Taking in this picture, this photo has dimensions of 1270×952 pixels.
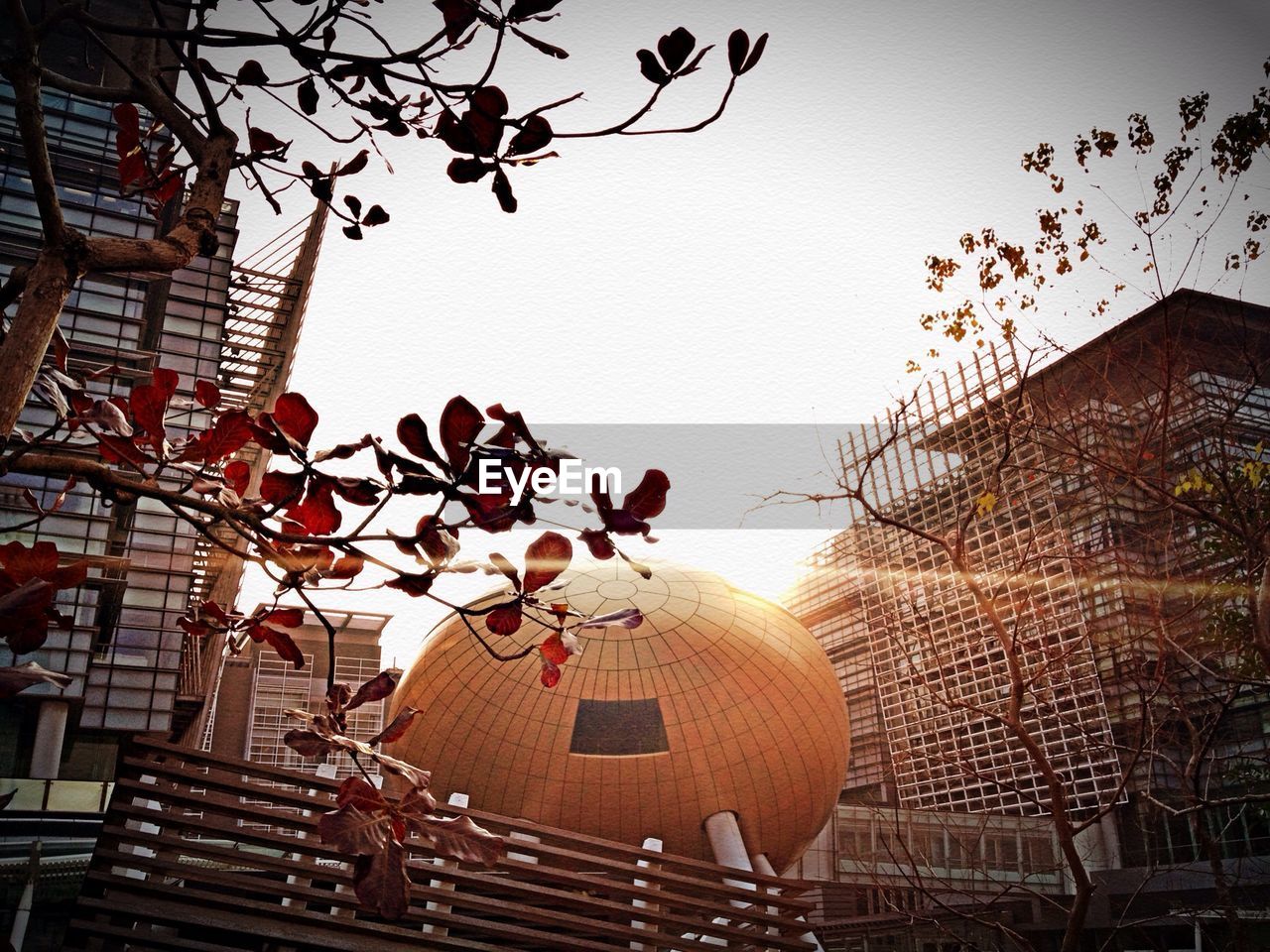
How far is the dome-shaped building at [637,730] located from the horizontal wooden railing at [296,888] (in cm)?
436

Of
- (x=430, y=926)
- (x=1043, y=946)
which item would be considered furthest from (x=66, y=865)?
(x=1043, y=946)

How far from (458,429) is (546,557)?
0.31m

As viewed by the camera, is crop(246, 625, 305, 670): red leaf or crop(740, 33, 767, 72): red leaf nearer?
crop(740, 33, 767, 72): red leaf

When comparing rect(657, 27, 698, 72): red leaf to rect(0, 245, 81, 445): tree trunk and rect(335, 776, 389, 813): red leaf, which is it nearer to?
rect(0, 245, 81, 445): tree trunk

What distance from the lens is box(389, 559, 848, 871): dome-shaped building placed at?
12672 millimetres

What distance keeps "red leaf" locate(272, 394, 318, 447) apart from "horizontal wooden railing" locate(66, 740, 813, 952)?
4.56 meters

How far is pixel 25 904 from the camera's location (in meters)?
6.28

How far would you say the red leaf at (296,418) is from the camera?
1641mm

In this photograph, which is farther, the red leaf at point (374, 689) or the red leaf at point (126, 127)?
the red leaf at point (126, 127)

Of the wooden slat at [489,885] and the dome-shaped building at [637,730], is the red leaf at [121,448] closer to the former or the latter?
the wooden slat at [489,885]

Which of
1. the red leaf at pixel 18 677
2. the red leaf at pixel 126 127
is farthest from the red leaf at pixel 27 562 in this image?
the red leaf at pixel 126 127

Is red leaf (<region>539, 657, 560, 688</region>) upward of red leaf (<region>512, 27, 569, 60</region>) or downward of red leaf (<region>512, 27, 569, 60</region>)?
downward

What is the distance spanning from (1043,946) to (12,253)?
86.1 ft

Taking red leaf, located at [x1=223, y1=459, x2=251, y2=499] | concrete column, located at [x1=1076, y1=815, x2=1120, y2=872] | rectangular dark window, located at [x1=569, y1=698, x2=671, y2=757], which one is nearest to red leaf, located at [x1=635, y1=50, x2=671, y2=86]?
red leaf, located at [x1=223, y1=459, x2=251, y2=499]
